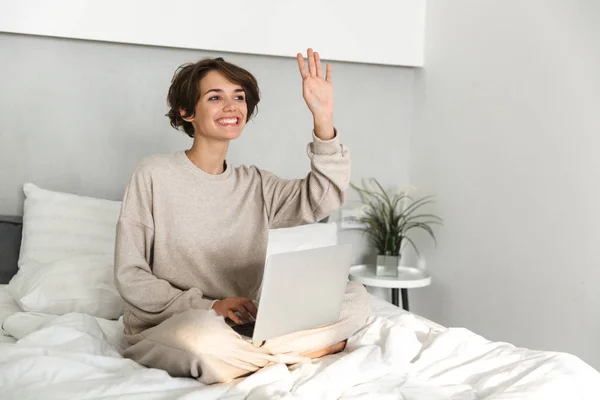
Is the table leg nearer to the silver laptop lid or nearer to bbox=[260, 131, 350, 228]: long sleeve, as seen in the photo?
bbox=[260, 131, 350, 228]: long sleeve

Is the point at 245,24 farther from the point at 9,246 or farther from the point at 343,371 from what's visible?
the point at 343,371

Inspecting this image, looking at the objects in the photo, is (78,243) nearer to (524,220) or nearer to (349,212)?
(349,212)

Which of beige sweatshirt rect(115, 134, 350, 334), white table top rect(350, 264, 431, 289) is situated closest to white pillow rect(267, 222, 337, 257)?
white table top rect(350, 264, 431, 289)

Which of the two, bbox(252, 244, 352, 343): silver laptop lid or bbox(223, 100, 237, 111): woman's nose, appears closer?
bbox(252, 244, 352, 343): silver laptop lid

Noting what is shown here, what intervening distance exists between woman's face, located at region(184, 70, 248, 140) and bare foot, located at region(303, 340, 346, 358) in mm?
641

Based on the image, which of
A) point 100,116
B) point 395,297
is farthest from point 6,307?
point 395,297

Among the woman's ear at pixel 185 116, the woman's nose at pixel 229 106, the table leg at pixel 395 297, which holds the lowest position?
the table leg at pixel 395 297

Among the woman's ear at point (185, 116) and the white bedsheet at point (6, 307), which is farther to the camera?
the woman's ear at point (185, 116)

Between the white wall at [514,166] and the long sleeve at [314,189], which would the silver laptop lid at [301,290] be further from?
the white wall at [514,166]

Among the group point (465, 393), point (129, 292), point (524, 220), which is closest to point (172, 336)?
point (129, 292)

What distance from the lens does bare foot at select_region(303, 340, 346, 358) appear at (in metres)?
1.75

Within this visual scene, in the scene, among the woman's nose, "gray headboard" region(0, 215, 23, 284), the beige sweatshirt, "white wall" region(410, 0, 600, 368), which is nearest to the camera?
the beige sweatshirt

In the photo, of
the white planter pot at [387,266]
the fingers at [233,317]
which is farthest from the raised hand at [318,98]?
the white planter pot at [387,266]

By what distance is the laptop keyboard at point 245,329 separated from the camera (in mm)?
1757
